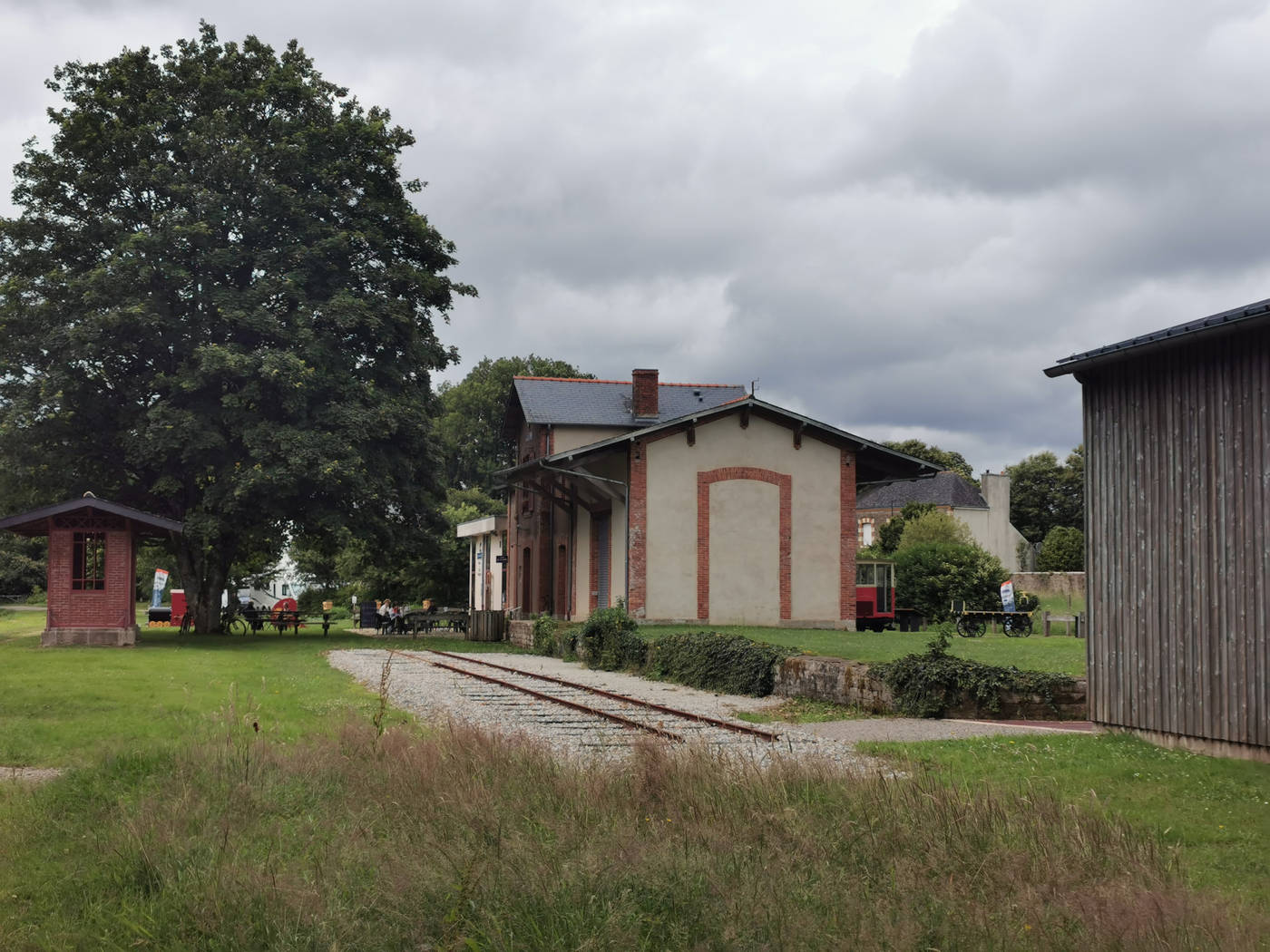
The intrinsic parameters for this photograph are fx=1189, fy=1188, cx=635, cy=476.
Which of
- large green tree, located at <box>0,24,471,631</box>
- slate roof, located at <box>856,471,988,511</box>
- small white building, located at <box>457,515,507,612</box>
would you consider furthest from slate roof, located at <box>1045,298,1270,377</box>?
slate roof, located at <box>856,471,988,511</box>

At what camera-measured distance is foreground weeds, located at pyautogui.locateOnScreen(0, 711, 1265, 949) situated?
459cm

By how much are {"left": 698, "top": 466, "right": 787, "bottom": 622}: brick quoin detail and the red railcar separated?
236 inches

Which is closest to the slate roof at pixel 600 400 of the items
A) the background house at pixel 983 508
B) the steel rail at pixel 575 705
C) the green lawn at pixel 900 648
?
the green lawn at pixel 900 648

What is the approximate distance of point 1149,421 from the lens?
10.3 m

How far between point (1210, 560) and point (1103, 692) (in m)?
1.68

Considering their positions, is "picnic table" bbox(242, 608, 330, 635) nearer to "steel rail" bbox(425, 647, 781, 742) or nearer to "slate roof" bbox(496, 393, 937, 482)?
"slate roof" bbox(496, 393, 937, 482)

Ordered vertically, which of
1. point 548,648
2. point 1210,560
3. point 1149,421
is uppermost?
point 1149,421

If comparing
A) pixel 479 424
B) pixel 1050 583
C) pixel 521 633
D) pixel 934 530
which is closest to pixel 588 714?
pixel 521 633

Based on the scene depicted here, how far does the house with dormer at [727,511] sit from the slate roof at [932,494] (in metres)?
39.1

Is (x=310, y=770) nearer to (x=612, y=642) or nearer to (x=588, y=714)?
(x=588, y=714)

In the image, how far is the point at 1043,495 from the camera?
3147 inches

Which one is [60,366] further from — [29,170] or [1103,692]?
[1103,692]

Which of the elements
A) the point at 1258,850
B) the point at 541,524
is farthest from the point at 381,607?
the point at 1258,850

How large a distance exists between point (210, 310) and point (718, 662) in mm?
20062
